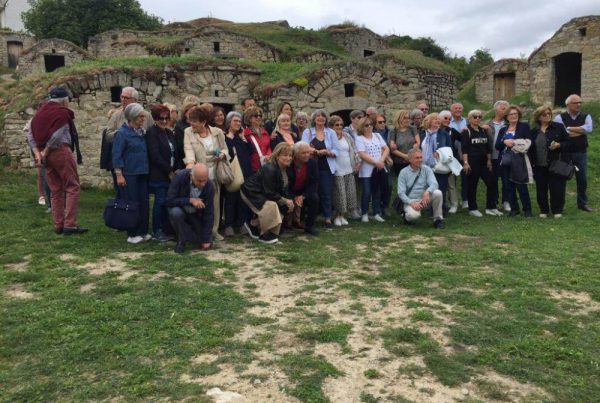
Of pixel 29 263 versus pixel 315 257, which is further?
pixel 315 257

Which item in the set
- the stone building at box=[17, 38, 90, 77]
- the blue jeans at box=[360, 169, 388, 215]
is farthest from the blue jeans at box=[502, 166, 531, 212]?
the stone building at box=[17, 38, 90, 77]

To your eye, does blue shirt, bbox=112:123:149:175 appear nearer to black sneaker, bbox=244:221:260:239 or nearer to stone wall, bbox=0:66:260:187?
black sneaker, bbox=244:221:260:239

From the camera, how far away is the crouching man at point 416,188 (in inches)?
270

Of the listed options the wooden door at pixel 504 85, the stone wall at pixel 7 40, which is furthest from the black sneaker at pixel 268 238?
the stone wall at pixel 7 40

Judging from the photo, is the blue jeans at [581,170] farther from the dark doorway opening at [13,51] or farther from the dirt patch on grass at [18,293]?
the dark doorway opening at [13,51]

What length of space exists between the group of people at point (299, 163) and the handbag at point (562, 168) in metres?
0.03

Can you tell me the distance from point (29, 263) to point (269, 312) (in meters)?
2.78

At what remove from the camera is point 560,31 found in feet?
54.7

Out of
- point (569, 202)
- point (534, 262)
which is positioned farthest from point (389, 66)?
point (534, 262)

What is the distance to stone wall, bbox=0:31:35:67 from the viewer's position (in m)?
24.8

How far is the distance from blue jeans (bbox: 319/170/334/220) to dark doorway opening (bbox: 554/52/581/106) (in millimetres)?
14532

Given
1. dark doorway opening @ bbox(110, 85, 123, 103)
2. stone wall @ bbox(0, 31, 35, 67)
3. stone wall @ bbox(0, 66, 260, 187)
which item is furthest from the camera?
stone wall @ bbox(0, 31, 35, 67)

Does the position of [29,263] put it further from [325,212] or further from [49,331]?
[325,212]

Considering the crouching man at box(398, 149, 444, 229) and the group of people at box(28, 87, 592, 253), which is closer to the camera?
the group of people at box(28, 87, 592, 253)
